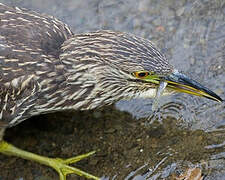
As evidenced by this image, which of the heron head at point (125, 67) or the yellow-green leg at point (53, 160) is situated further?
the yellow-green leg at point (53, 160)

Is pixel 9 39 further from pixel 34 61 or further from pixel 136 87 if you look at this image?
pixel 136 87

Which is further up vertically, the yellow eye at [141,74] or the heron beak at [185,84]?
the heron beak at [185,84]

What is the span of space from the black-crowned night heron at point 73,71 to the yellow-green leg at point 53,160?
0.24 meters

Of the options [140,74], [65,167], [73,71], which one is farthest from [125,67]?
[65,167]

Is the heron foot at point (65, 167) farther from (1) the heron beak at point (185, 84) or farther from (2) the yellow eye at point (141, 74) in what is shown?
(1) the heron beak at point (185, 84)

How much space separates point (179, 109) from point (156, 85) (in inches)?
23.9

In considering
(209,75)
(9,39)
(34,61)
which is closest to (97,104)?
(34,61)

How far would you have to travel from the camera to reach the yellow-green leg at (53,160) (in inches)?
165

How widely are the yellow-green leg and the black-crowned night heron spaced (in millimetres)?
235

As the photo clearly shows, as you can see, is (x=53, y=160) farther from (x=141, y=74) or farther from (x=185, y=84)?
(x=185, y=84)

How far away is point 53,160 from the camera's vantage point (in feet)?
13.9

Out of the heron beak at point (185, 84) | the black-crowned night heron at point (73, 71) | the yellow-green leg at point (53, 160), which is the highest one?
the heron beak at point (185, 84)

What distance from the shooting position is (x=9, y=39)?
3938mm

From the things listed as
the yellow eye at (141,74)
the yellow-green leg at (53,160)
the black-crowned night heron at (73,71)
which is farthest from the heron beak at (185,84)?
the yellow-green leg at (53,160)
